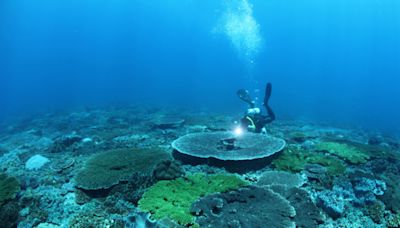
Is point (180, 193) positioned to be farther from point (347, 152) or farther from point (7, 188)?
point (347, 152)

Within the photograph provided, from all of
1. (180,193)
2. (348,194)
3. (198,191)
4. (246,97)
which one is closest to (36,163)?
(180,193)

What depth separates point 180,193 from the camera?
7.36 meters

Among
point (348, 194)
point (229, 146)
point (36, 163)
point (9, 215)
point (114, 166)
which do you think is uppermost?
point (229, 146)

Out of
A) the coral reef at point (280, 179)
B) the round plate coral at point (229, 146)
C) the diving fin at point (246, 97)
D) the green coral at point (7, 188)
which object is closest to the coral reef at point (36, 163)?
the green coral at point (7, 188)

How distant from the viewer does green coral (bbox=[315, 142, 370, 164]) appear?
11.4 m

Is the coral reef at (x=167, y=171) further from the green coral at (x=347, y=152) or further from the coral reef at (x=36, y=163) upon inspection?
the green coral at (x=347, y=152)

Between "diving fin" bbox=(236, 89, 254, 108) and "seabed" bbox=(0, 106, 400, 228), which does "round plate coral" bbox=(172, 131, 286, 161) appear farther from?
"diving fin" bbox=(236, 89, 254, 108)

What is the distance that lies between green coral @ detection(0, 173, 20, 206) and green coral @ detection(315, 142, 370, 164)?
11.8m

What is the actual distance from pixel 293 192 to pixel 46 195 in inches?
275

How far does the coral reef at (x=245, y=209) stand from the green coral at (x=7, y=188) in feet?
17.2

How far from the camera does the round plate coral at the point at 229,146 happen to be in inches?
387

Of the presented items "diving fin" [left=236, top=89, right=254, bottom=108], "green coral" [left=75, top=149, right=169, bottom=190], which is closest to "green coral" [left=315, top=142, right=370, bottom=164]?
"diving fin" [left=236, top=89, right=254, bottom=108]

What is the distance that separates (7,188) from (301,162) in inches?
381

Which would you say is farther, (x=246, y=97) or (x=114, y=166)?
(x=246, y=97)
